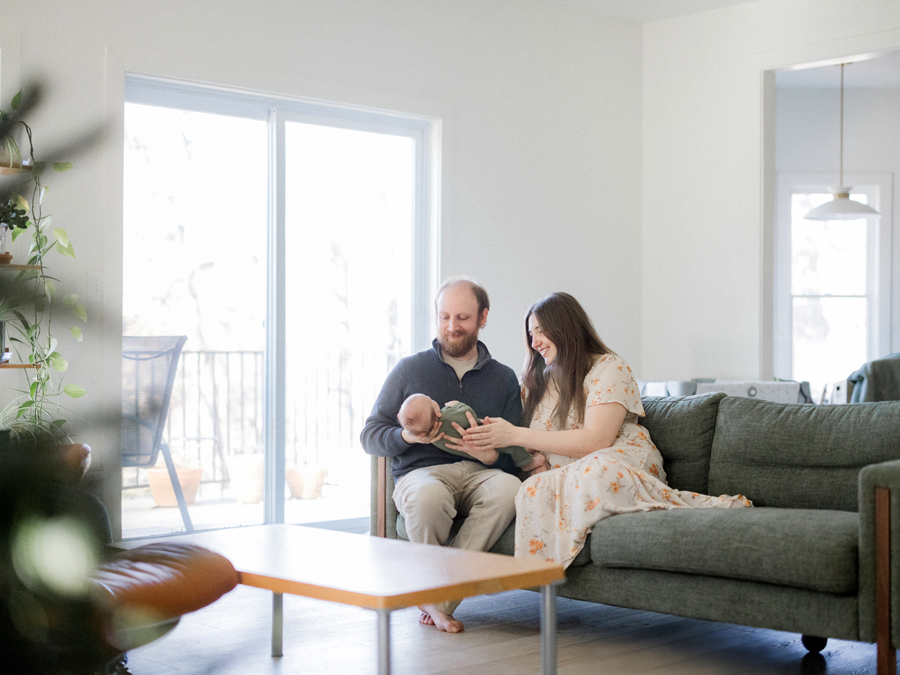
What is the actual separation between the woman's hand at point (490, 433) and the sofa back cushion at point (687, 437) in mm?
535

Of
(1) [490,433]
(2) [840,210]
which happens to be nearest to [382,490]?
(1) [490,433]

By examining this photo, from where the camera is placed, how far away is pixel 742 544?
2.36 m

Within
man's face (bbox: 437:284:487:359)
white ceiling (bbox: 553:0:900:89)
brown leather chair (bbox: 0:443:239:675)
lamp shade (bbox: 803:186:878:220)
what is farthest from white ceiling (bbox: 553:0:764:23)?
brown leather chair (bbox: 0:443:239:675)

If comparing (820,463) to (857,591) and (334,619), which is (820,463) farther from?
(334,619)

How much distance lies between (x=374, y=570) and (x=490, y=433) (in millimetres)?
1018

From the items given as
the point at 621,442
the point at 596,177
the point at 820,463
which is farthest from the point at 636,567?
the point at 596,177

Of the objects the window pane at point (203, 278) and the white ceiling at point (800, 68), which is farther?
the white ceiling at point (800, 68)

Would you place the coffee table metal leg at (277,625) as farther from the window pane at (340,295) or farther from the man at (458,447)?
the window pane at (340,295)

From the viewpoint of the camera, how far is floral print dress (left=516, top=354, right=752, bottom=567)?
2725 millimetres

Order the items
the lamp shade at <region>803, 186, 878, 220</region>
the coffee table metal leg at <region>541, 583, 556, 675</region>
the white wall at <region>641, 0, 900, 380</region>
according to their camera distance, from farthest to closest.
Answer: the lamp shade at <region>803, 186, 878, 220</region> → the white wall at <region>641, 0, 900, 380</region> → the coffee table metal leg at <region>541, 583, 556, 675</region>

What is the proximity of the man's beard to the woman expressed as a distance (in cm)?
21

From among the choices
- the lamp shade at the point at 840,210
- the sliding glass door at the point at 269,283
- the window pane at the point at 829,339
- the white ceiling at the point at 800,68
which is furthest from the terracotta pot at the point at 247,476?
the window pane at the point at 829,339

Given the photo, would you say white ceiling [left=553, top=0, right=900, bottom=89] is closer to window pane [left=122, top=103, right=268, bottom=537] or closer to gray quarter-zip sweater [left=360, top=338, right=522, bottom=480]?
window pane [left=122, top=103, right=268, bottom=537]

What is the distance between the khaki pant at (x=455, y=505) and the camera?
290 cm
